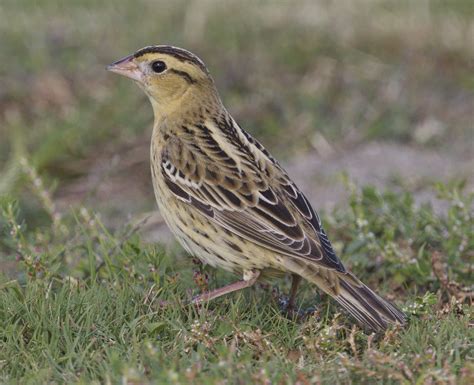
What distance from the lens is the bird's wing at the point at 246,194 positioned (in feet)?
18.7

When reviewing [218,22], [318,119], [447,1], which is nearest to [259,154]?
[318,119]

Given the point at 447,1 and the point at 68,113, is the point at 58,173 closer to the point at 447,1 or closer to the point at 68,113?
the point at 68,113

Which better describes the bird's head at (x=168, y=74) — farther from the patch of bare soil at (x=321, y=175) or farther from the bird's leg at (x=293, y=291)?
the patch of bare soil at (x=321, y=175)

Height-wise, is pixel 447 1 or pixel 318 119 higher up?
pixel 447 1

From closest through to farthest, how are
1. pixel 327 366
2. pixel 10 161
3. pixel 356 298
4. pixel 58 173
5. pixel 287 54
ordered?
pixel 327 366, pixel 356 298, pixel 10 161, pixel 58 173, pixel 287 54

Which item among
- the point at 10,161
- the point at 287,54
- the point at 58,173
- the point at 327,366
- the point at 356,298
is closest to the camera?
the point at 327,366

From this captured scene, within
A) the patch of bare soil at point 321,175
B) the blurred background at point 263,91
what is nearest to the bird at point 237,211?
the blurred background at point 263,91

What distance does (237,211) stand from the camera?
19.3 ft

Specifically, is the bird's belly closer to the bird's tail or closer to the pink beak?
the bird's tail

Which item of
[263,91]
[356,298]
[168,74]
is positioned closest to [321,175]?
[263,91]

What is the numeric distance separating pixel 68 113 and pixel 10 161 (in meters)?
1.30

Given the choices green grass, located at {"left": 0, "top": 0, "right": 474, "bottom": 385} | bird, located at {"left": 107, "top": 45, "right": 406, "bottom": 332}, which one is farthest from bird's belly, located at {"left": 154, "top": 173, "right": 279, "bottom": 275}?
green grass, located at {"left": 0, "top": 0, "right": 474, "bottom": 385}

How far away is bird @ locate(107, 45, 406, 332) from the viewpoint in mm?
5625

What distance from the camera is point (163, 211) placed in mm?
6191
